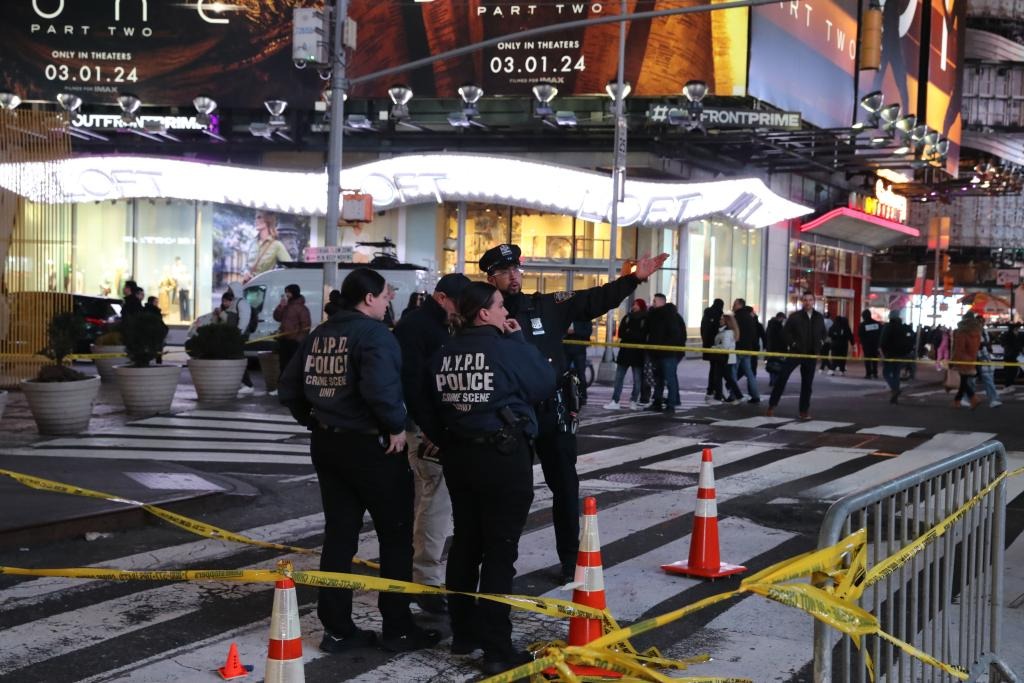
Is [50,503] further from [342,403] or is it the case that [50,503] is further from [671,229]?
[671,229]

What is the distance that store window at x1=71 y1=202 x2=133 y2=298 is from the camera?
38.8 m

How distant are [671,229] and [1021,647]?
99.9 feet

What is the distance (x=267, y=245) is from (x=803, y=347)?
2312 cm

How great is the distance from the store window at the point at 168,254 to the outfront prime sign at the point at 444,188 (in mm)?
1645

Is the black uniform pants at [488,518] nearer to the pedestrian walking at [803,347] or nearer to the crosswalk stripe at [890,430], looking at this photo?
the crosswalk stripe at [890,430]

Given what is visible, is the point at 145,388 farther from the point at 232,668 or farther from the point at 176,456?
the point at 232,668

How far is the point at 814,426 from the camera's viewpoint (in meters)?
17.5

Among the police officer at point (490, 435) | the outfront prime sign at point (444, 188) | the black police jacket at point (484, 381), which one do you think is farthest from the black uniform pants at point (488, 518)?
the outfront prime sign at point (444, 188)

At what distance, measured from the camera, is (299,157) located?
3806 cm

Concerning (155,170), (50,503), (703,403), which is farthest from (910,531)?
(155,170)

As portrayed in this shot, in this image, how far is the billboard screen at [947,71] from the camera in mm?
51438

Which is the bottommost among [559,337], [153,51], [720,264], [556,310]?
[559,337]

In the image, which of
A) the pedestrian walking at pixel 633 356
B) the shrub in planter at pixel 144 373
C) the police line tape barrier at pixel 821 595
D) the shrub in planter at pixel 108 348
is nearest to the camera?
the police line tape barrier at pixel 821 595

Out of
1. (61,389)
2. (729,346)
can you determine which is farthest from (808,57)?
(61,389)
